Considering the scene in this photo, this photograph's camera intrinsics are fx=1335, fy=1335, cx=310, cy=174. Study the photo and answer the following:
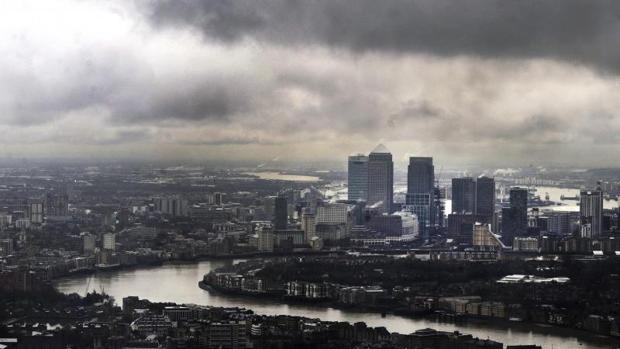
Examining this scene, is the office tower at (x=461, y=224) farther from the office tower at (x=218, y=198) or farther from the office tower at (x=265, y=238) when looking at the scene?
the office tower at (x=218, y=198)

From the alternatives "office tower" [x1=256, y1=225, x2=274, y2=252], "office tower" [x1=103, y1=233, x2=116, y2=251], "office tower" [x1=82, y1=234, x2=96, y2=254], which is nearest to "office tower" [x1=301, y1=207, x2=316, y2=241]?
"office tower" [x1=256, y1=225, x2=274, y2=252]

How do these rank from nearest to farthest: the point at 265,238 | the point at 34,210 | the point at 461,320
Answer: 1. the point at 461,320
2. the point at 34,210
3. the point at 265,238

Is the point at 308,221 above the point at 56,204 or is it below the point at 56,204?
below

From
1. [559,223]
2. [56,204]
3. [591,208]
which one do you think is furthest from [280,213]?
[591,208]

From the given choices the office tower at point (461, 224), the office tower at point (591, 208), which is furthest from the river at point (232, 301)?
the office tower at point (591, 208)

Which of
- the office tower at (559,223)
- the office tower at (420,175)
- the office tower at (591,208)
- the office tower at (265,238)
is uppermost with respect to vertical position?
the office tower at (420,175)

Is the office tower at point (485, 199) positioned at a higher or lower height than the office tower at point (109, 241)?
higher

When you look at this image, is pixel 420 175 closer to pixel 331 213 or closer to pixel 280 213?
pixel 331 213

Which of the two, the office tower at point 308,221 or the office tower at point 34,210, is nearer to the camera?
the office tower at point 34,210
